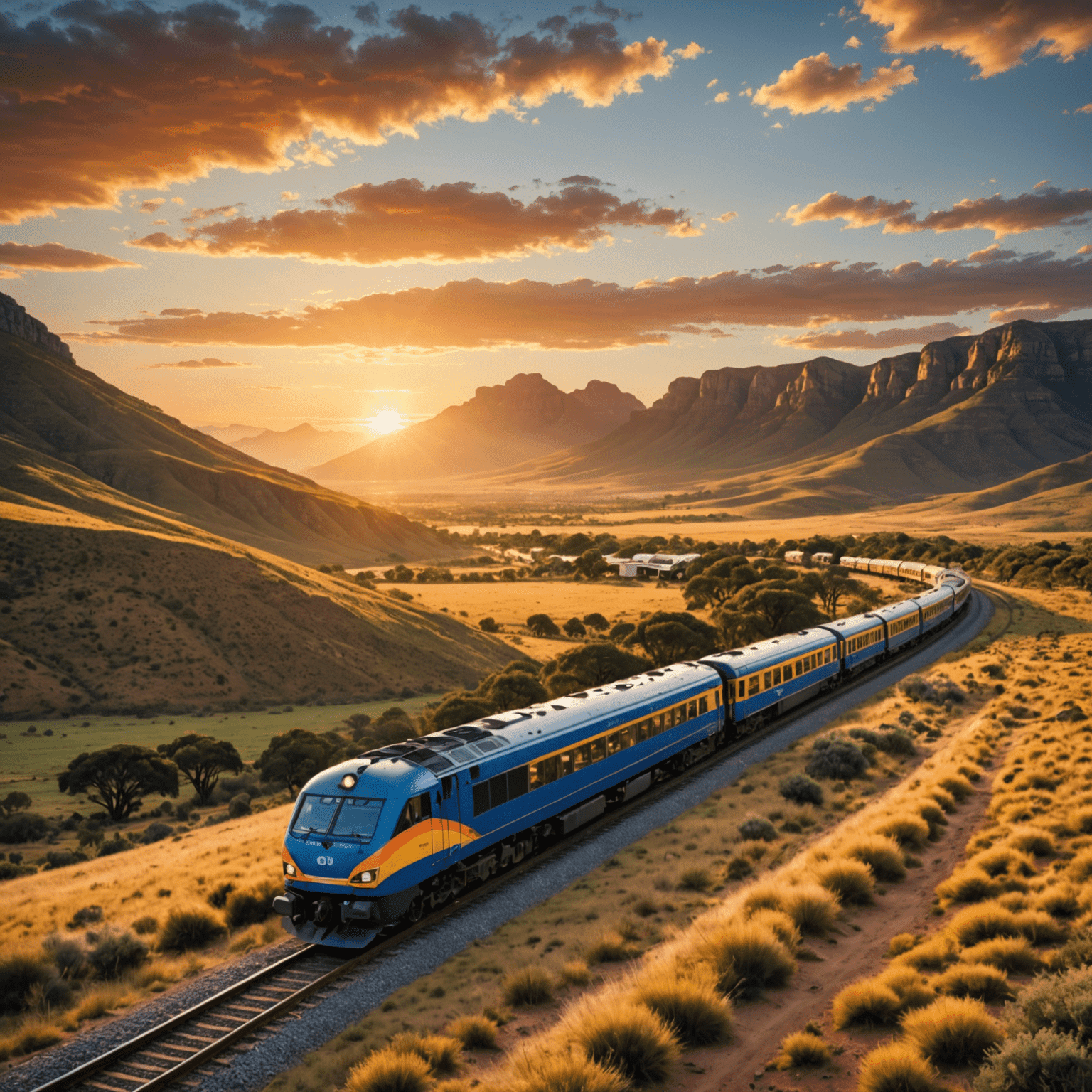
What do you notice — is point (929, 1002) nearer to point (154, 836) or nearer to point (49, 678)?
point (154, 836)

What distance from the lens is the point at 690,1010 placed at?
358 inches

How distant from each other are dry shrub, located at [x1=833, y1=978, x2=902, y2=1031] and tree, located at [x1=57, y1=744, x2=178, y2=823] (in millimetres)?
31537

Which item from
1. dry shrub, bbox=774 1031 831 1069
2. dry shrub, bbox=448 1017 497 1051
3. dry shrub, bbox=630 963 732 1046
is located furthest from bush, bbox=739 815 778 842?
dry shrub, bbox=774 1031 831 1069

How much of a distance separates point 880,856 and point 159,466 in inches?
4871

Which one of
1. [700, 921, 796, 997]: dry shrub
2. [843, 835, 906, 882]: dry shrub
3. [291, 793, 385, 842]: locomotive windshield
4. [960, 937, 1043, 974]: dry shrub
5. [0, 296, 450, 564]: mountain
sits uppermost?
[0, 296, 450, 564]: mountain

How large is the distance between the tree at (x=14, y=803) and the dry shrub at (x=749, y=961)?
3044 centimetres

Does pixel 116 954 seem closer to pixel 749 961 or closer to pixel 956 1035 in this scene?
pixel 749 961

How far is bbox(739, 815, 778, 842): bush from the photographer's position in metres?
17.5

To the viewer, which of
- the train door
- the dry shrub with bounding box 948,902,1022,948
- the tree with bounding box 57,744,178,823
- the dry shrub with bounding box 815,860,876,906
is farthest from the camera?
the tree with bounding box 57,744,178,823

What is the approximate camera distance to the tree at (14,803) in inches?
1231

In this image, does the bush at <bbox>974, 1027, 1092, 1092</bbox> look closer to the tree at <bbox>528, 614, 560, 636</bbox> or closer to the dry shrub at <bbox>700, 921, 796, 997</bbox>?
the dry shrub at <bbox>700, 921, 796, 997</bbox>

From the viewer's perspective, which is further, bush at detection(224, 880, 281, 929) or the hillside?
the hillside

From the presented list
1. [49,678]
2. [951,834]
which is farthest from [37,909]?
[49,678]

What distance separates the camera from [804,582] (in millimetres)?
72625
